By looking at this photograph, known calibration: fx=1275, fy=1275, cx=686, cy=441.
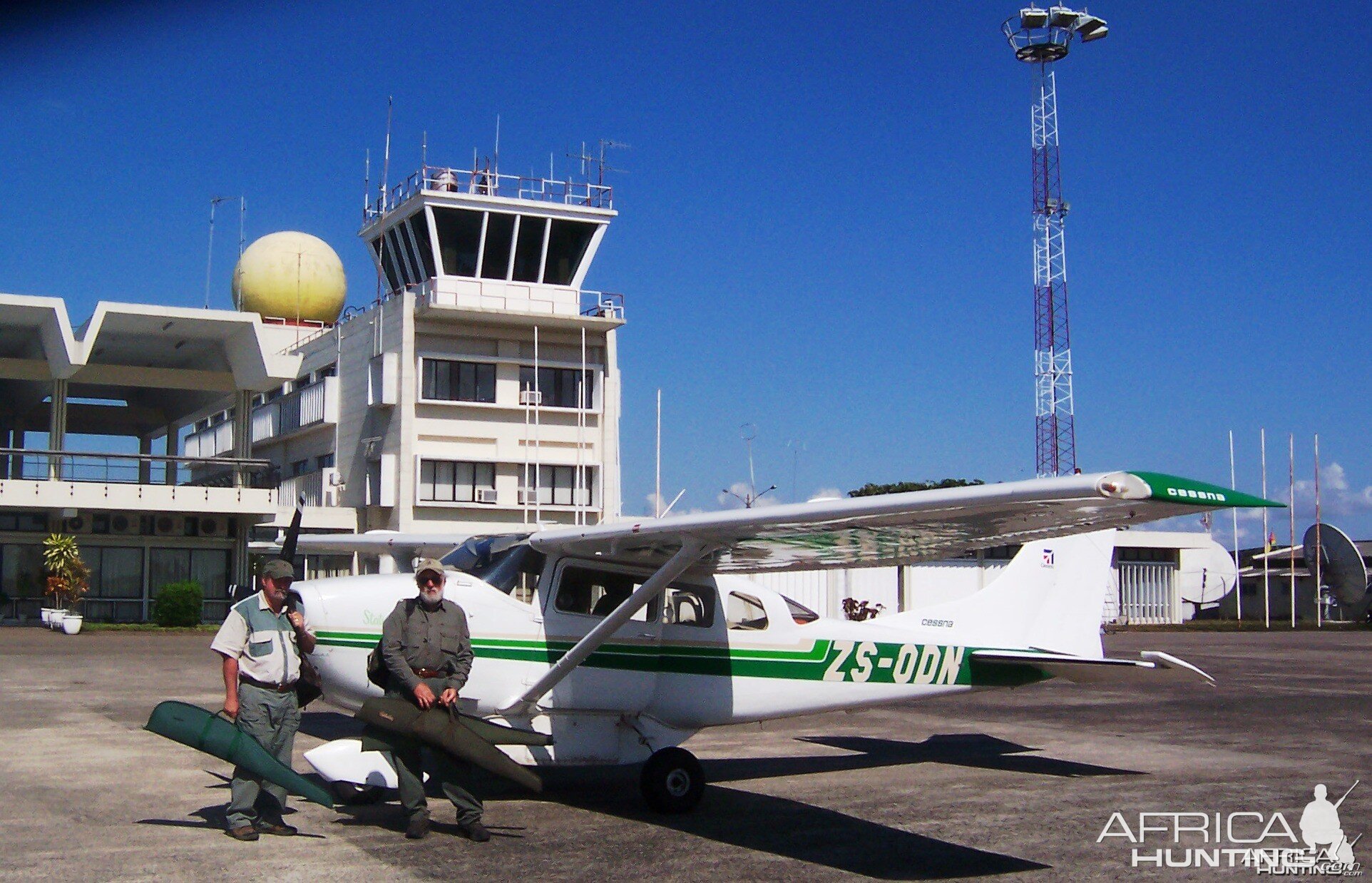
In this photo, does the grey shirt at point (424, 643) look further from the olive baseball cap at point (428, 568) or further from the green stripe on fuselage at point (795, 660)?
the green stripe on fuselage at point (795, 660)

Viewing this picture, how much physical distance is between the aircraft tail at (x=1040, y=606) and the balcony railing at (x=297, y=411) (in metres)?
37.4

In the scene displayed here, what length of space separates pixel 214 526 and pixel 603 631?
36803 millimetres

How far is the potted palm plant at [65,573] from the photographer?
124ft

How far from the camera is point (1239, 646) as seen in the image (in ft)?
124

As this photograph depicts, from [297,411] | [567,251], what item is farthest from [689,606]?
[297,411]

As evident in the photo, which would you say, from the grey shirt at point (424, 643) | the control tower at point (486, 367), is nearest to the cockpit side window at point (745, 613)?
the grey shirt at point (424, 643)

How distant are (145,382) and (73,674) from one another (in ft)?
79.9

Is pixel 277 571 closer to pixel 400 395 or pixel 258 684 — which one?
pixel 258 684

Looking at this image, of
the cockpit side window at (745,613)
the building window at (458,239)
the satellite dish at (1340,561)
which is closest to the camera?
the cockpit side window at (745,613)

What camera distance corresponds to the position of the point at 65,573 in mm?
38188

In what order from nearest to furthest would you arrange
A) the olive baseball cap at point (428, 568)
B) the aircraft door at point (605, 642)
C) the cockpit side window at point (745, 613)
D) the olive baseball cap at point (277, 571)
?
the olive baseball cap at point (277, 571) → the olive baseball cap at point (428, 568) → the aircraft door at point (605, 642) → the cockpit side window at point (745, 613)

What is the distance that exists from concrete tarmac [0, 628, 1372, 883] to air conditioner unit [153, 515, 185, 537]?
83.7ft

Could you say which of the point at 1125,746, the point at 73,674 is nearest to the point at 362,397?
the point at 73,674

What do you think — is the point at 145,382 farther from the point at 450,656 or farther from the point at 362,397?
the point at 450,656
